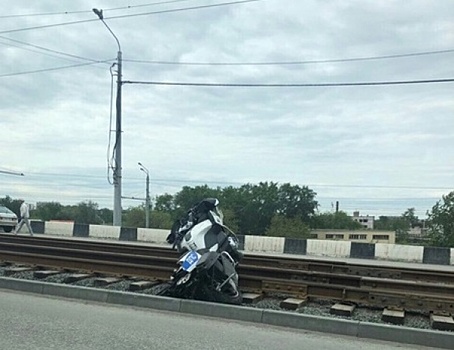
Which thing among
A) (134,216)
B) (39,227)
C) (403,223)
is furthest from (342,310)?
(403,223)

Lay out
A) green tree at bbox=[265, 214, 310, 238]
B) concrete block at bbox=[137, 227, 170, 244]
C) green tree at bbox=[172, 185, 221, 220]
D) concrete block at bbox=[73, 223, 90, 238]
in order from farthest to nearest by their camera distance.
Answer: green tree at bbox=[265, 214, 310, 238], green tree at bbox=[172, 185, 221, 220], concrete block at bbox=[73, 223, 90, 238], concrete block at bbox=[137, 227, 170, 244]

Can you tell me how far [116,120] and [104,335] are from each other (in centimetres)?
1981

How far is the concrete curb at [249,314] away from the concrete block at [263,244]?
11.7m

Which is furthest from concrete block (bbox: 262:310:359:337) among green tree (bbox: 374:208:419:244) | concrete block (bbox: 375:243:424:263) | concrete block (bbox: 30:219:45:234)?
green tree (bbox: 374:208:419:244)

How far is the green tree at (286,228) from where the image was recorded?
70312 mm

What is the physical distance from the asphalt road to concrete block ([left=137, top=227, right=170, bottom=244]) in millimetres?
13872

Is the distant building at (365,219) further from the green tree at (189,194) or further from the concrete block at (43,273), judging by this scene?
the concrete block at (43,273)

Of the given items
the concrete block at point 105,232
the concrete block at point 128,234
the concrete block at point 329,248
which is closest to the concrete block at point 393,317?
the concrete block at point 329,248

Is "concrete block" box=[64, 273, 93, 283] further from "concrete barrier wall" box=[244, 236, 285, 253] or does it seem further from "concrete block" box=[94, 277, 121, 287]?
"concrete barrier wall" box=[244, 236, 285, 253]

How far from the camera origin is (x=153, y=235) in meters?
22.1

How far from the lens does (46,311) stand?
729cm

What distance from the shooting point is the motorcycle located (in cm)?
769

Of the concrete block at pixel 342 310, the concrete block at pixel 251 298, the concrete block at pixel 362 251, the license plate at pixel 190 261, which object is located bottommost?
the concrete block at pixel 251 298

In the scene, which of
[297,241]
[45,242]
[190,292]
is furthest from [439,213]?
[190,292]
